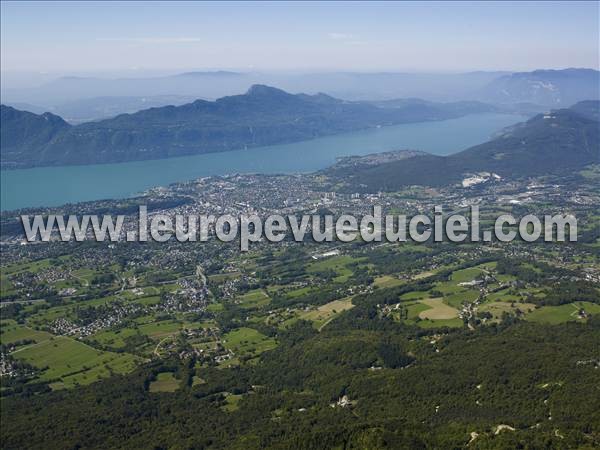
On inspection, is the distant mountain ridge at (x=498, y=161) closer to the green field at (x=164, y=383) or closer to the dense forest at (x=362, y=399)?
the dense forest at (x=362, y=399)

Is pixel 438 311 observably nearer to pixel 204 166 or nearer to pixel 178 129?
pixel 204 166

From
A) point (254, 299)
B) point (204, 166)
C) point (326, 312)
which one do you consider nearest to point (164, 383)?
point (326, 312)

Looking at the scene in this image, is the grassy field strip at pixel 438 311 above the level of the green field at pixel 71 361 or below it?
above

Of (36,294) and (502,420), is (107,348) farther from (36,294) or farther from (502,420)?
(502,420)

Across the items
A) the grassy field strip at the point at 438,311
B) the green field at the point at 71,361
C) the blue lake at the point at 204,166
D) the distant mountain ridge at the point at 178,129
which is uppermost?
the distant mountain ridge at the point at 178,129

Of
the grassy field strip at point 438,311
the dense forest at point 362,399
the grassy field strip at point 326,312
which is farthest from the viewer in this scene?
the grassy field strip at point 326,312

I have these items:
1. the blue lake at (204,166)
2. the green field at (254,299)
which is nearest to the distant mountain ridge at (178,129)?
the blue lake at (204,166)

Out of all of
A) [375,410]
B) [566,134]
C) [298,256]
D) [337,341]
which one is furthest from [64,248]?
[566,134]
